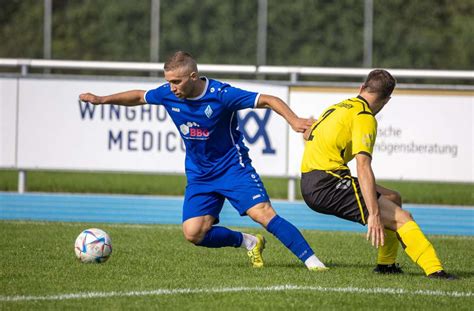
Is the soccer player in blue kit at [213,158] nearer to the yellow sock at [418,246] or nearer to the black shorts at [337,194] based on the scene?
the black shorts at [337,194]

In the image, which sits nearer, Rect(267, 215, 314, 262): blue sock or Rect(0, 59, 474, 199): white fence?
Rect(267, 215, 314, 262): blue sock

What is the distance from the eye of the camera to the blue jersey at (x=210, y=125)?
8.38 m

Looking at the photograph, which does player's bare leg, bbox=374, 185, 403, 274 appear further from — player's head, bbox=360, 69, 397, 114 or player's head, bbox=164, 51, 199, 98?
player's head, bbox=164, 51, 199, 98

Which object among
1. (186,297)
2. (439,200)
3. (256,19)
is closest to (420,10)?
(256,19)

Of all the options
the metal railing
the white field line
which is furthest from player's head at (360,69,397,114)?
the metal railing

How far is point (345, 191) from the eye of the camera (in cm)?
803

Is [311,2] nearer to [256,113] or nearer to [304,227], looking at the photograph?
[256,113]

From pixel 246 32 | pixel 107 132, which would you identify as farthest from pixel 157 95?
pixel 246 32

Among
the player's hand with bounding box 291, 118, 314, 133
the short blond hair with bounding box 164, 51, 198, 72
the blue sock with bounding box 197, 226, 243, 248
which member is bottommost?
the blue sock with bounding box 197, 226, 243, 248

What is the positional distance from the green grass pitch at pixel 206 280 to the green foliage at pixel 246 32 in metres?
11.1

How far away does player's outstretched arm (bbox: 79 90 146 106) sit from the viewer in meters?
8.72

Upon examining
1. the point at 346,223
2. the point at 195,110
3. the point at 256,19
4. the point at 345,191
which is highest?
the point at 256,19

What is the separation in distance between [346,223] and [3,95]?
5324 mm

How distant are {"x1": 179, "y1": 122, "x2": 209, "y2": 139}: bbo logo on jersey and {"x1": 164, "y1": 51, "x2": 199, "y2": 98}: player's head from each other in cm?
26
